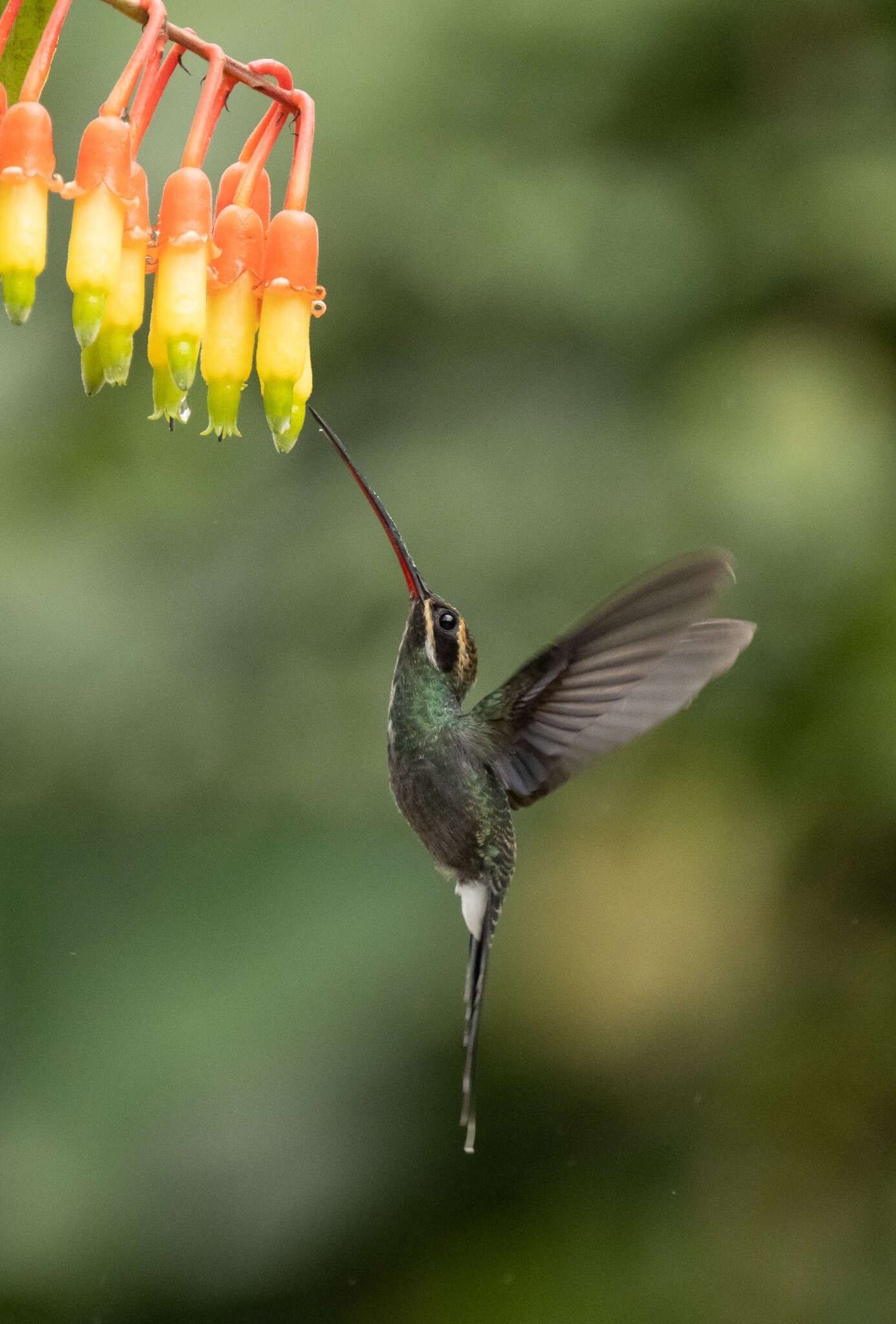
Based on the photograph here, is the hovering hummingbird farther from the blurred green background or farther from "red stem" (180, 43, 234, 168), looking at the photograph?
the blurred green background

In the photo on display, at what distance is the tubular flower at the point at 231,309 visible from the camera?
1337 mm

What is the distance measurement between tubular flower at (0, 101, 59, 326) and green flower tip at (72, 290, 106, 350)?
1.6 inches

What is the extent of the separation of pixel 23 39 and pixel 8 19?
0.13 m

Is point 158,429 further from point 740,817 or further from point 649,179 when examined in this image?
point 740,817

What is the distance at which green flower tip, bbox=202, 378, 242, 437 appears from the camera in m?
1.32

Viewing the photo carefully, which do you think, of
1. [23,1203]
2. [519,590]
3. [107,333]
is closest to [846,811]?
[519,590]

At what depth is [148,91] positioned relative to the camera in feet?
4.31

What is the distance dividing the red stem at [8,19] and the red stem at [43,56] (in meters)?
0.04

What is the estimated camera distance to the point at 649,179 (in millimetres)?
4266

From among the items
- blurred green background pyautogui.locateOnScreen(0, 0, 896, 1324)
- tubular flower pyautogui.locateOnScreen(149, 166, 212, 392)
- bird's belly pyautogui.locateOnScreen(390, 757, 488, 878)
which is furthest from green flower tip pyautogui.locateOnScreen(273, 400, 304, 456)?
blurred green background pyautogui.locateOnScreen(0, 0, 896, 1324)

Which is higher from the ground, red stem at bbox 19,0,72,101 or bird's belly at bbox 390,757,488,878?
red stem at bbox 19,0,72,101

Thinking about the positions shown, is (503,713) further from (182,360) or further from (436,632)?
(182,360)

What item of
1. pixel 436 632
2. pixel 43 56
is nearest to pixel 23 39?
pixel 43 56

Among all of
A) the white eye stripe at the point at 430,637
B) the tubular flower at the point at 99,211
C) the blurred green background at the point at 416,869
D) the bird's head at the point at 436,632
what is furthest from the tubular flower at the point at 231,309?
the blurred green background at the point at 416,869
